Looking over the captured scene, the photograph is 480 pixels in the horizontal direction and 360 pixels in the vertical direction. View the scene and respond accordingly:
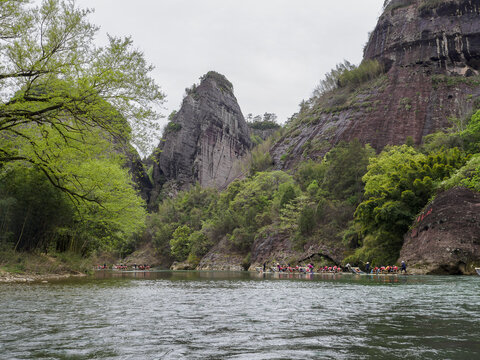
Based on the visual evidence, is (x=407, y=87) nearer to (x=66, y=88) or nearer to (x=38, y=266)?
(x=38, y=266)

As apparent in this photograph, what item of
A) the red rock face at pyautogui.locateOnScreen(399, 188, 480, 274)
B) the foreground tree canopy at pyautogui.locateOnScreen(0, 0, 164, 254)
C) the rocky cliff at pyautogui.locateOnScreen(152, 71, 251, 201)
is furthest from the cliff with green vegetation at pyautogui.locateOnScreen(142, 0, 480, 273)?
the foreground tree canopy at pyautogui.locateOnScreen(0, 0, 164, 254)

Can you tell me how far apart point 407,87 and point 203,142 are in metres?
86.1

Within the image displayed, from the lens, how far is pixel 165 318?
8.54 metres

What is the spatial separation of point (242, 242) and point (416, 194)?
44407 millimetres

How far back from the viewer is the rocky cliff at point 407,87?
8669 centimetres

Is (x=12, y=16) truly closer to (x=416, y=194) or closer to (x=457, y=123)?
(x=416, y=194)

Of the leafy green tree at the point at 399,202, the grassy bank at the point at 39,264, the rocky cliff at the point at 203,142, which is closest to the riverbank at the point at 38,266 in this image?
the grassy bank at the point at 39,264

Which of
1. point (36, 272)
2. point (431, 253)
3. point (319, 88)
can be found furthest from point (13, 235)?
point (319, 88)

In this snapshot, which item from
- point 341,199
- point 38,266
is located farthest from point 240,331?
point 341,199

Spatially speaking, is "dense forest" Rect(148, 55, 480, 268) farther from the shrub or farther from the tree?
the tree

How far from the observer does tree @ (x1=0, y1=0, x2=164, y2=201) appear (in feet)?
39.1

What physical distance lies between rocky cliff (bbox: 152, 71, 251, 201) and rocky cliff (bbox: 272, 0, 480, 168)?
48944 millimetres

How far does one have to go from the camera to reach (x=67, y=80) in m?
12.8

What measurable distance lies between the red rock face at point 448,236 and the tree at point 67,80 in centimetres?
2787
